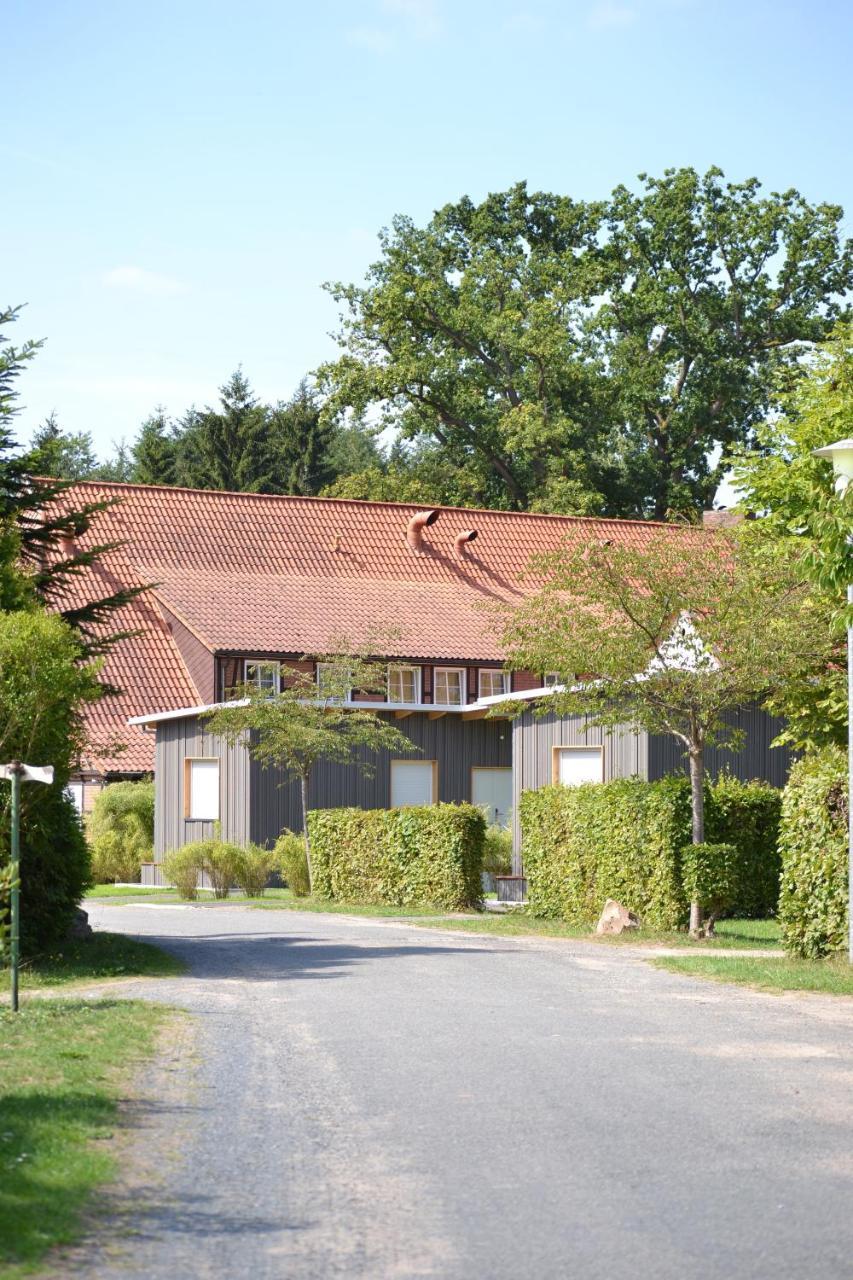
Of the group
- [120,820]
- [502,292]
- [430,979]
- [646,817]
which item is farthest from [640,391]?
[430,979]

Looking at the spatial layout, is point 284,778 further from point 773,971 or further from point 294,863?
point 773,971

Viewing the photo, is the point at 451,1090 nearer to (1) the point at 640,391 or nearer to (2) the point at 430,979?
(2) the point at 430,979

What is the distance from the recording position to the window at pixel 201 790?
39.4 metres

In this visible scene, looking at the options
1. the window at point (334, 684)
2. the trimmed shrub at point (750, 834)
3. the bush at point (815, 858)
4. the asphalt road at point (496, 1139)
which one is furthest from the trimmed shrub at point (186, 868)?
the asphalt road at point (496, 1139)

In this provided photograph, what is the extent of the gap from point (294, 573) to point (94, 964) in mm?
30132

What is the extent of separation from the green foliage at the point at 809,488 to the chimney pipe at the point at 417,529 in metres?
18.4

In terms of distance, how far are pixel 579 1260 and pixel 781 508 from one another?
22944mm

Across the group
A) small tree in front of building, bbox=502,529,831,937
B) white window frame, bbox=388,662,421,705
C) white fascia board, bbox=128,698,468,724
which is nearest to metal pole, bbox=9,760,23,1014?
small tree in front of building, bbox=502,529,831,937

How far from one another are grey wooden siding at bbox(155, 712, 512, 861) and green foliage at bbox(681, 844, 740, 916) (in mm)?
16272

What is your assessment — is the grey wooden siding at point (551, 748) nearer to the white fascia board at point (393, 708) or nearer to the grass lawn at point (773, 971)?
the white fascia board at point (393, 708)

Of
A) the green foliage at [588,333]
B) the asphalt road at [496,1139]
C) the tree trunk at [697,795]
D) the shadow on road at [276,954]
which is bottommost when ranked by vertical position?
the asphalt road at [496,1139]

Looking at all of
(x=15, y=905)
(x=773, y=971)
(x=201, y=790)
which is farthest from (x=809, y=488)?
(x=201, y=790)

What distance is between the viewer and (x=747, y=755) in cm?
3139

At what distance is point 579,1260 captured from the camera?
6086mm
